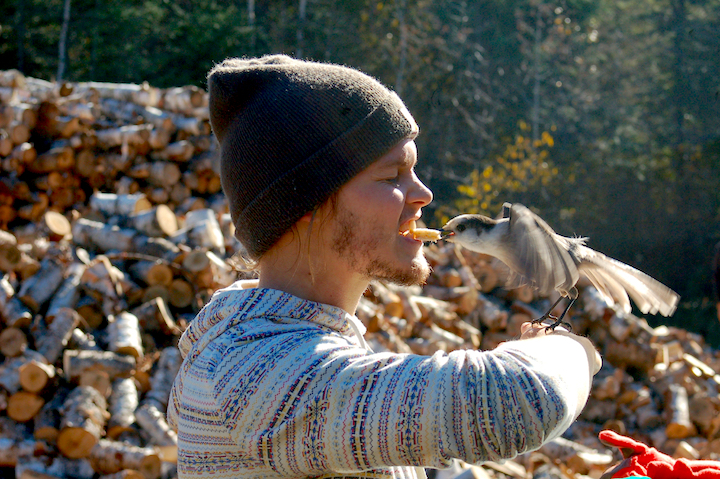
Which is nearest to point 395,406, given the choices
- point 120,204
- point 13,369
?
point 13,369

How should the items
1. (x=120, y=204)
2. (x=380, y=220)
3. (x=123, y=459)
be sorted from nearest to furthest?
(x=380, y=220)
(x=123, y=459)
(x=120, y=204)

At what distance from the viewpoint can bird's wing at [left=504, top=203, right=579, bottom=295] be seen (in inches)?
68.0

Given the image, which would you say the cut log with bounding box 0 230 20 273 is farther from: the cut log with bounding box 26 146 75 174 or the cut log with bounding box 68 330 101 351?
the cut log with bounding box 26 146 75 174

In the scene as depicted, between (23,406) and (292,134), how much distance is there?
323 centimetres

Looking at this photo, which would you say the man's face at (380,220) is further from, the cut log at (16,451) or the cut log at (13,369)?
the cut log at (13,369)

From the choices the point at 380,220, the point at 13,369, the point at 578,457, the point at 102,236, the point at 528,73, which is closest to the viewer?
the point at 380,220

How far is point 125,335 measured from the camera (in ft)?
13.6

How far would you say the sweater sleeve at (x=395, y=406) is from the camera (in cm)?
88

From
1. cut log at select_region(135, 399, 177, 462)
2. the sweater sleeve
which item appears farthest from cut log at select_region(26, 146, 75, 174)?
the sweater sleeve

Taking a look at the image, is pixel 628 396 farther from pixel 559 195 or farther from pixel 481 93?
pixel 481 93

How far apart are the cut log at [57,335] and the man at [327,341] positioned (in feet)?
10.1

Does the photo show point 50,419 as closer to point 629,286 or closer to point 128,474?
point 128,474

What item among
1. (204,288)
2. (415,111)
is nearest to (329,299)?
(204,288)

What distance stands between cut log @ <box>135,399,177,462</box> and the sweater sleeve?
2742 millimetres
